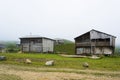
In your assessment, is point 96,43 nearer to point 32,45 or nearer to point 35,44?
point 35,44

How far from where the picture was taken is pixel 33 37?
7250 centimetres

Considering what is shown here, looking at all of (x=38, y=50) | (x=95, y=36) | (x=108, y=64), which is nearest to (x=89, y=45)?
(x=95, y=36)

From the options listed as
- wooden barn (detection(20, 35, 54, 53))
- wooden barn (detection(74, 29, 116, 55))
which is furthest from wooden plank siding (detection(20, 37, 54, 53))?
wooden barn (detection(74, 29, 116, 55))

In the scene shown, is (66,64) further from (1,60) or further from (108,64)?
(1,60)

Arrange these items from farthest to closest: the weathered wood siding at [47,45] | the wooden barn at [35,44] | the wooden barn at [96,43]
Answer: the weathered wood siding at [47,45]
the wooden barn at [35,44]
the wooden barn at [96,43]

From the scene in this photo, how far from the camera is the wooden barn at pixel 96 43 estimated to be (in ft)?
204

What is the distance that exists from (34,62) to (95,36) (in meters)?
23.0

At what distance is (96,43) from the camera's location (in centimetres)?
A: 6366

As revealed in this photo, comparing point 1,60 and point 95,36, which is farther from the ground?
point 95,36

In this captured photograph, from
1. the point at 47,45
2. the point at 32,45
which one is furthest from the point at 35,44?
the point at 47,45

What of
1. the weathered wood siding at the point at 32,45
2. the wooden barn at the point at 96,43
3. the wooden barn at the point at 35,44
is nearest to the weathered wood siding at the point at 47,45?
the wooden barn at the point at 35,44

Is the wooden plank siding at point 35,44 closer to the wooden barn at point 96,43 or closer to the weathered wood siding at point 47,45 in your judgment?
the weathered wood siding at point 47,45

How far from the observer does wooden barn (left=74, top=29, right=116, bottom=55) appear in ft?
204

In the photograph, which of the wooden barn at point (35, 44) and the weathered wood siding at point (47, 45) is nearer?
the wooden barn at point (35, 44)
